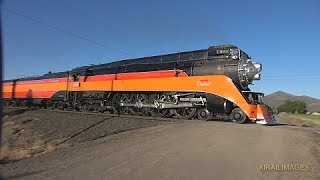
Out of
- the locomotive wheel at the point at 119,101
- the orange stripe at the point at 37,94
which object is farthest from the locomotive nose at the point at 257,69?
the orange stripe at the point at 37,94

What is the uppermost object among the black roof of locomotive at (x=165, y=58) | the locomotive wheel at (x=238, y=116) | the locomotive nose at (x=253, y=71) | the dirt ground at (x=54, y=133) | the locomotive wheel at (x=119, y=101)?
the black roof of locomotive at (x=165, y=58)

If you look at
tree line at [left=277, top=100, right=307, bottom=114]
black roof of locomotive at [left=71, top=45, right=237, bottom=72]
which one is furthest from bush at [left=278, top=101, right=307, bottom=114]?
black roof of locomotive at [left=71, top=45, right=237, bottom=72]

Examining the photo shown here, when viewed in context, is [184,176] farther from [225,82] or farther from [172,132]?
[225,82]

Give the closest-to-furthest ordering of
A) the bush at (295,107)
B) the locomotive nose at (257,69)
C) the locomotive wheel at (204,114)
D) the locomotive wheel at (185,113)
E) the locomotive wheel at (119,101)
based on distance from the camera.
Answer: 1. the locomotive nose at (257,69)
2. the locomotive wheel at (204,114)
3. the locomotive wheel at (185,113)
4. the locomotive wheel at (119,101)
5. the bush at (295,107)

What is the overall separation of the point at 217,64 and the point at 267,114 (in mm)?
3676

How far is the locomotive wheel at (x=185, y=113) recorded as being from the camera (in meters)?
19.5

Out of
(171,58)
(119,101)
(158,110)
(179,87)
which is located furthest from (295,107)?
(179,87)

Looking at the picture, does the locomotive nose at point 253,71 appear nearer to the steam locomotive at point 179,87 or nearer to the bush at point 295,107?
the steam locomotive at point 179,87

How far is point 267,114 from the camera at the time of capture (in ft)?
58.9

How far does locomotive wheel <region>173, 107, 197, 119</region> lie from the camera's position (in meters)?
19.5

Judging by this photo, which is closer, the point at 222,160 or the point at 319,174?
the point at 319,174

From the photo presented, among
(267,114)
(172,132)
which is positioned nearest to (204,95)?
(267,114)

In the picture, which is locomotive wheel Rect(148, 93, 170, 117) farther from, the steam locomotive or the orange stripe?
the orange stripe

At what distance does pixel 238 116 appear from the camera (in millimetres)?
17516
